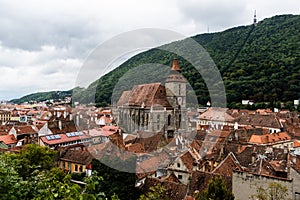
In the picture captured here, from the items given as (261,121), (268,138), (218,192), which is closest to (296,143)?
(268,138)

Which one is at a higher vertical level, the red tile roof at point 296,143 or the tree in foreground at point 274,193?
the tree in foreground at point 274,193

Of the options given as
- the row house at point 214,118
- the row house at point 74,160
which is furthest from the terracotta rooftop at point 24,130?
the row house at point 214,118

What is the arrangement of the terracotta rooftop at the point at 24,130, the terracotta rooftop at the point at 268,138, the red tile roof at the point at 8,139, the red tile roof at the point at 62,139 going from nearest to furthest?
the red tile roof at the point at 62,139, the terracotta rooftop at the point at 268,138, the red tile roof at the point at 8,139, the terracotta rooftop at the point at 24,130

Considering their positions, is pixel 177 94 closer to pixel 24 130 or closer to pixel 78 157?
pixel 78 157

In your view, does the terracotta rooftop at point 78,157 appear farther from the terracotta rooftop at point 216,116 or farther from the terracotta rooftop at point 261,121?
the terracotta rooftop at point 216,116

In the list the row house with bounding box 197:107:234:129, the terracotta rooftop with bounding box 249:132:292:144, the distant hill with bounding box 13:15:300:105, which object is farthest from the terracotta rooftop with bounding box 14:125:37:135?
the row house with bounding box 197:107:234:129

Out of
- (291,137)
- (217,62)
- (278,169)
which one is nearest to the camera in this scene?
(278,169)

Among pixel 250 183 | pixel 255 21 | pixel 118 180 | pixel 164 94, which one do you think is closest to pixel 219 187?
pixel 250 183

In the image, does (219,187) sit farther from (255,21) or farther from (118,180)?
(255,21)

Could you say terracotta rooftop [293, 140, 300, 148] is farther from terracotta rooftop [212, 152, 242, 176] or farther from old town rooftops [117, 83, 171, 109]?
terracotta rooftop [212, 152, 242, 176]
